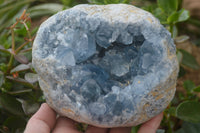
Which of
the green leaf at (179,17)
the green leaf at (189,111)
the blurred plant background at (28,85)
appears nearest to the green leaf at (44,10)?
the blurred plant background at (28,85)

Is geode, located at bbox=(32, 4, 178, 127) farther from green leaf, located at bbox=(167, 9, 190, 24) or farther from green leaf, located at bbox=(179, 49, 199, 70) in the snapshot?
green leaf, located at bbox=(179, 49, 199, 70)

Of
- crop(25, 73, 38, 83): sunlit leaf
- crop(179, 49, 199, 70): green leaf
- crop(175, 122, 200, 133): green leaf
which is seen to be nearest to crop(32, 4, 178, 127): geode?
crop(25, 73, 38, 83): sunlit leaf

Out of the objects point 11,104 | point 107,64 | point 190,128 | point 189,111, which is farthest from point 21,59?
point 190,128

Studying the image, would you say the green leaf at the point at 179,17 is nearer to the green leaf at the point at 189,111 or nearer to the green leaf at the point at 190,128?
the green leaf at the point at 189,111

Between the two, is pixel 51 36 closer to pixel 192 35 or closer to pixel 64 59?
pixel 64 59

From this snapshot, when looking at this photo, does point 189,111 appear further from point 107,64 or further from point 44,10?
point 44,10

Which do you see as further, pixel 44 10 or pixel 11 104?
pixel 44 10
